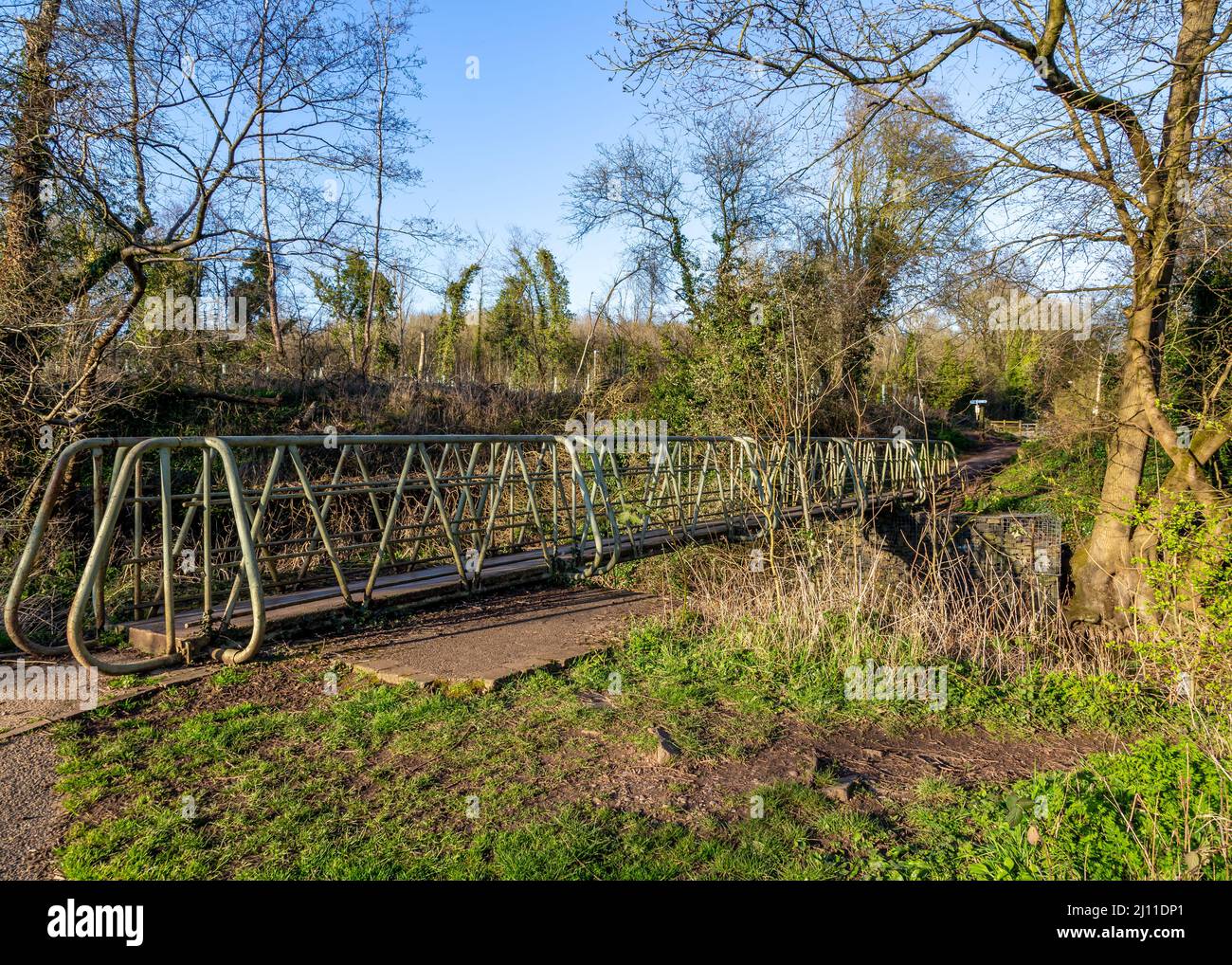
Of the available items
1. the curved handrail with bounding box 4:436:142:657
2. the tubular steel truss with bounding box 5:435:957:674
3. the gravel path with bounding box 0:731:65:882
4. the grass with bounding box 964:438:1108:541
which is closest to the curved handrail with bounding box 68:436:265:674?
the tubular steel truss with bounding box 5:435:957:674

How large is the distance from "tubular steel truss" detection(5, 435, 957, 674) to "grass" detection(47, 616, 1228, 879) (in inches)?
Result: 32.6

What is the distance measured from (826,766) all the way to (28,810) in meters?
3.11

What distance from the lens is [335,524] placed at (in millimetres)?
10070

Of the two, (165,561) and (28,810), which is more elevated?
(165,561)

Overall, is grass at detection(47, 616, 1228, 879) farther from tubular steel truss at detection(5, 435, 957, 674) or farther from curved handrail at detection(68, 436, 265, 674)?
tubular steel truss at detection(5, 435, 957, 674)

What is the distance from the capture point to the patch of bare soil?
124 inches

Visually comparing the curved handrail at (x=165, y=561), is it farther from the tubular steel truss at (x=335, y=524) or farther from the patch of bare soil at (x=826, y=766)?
the patch of bare soil at (x=826, y=766)

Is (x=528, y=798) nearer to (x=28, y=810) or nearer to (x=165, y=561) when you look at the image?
(x=28, y=810)

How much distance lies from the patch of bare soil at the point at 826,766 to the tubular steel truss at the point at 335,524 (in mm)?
2321

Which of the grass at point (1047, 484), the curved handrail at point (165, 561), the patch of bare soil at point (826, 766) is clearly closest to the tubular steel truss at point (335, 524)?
the curved handrail at point (165, 561)

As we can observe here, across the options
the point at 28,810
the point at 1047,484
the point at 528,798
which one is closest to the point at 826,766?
the point at 528,798

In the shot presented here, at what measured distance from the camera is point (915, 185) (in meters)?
7.85

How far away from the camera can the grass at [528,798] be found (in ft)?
8.56
